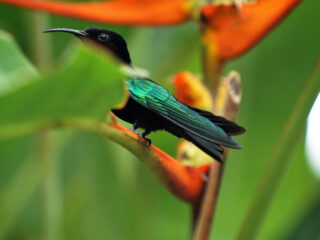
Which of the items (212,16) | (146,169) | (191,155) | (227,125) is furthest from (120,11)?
(146,169)

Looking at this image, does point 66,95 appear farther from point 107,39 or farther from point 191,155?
point 191,155

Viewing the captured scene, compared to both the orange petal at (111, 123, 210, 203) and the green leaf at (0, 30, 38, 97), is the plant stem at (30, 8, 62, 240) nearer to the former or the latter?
the orange petal at (111, 123, 210, 203)

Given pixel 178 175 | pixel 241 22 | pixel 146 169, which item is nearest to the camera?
pixel 178 175

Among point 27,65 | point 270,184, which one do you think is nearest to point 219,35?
point 270,184

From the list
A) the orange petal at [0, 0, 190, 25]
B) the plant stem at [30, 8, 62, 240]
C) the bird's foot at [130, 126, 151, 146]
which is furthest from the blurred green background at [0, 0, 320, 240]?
the bird's foot at [130, 126, 151, 146]

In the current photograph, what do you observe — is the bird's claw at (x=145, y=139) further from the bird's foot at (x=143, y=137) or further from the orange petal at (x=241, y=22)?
the orange petal at (x=241, y=22)

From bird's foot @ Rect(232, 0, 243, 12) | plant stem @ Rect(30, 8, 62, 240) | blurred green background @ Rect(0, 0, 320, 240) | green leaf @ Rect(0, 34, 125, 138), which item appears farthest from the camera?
blurred green background @ Rect(0, 0, 320, 240)
